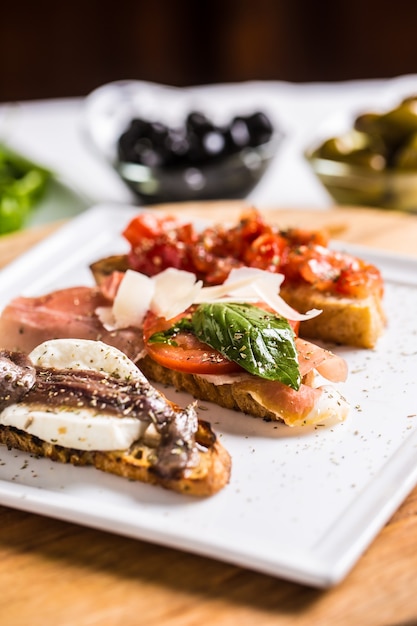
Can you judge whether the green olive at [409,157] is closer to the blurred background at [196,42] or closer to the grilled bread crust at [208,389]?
the grilled bread crust at [208,389]

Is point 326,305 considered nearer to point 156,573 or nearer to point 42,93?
point 156,573

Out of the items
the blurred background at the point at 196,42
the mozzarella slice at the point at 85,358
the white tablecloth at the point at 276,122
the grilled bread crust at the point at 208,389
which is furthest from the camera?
the blurred background at the point at 196,42

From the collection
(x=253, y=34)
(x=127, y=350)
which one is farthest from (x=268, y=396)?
(x=253, y=34)

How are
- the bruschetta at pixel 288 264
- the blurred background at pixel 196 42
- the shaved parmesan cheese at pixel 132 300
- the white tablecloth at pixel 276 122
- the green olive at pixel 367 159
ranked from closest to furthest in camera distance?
the shaved parmesan cheese at pixel 132 300
the bruschetta at pixel 288 264
the green olive at pixel 367 159
the white tablecloth at pixel 276 122
the blurred background at pixel 196 42

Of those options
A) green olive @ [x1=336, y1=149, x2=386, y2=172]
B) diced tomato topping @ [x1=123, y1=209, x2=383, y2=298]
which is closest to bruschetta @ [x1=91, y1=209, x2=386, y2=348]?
diced tomato topping @ [x1=123, y1=209, x2=383, y2=298]

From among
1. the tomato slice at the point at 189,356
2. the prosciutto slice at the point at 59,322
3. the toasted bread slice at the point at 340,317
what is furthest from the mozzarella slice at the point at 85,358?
the toasted bread slice at the point at 340,317

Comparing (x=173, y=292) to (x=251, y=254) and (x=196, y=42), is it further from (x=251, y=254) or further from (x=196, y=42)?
(x=196, y=42)

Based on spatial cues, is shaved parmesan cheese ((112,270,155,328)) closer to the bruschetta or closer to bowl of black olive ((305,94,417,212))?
the bruschetta
